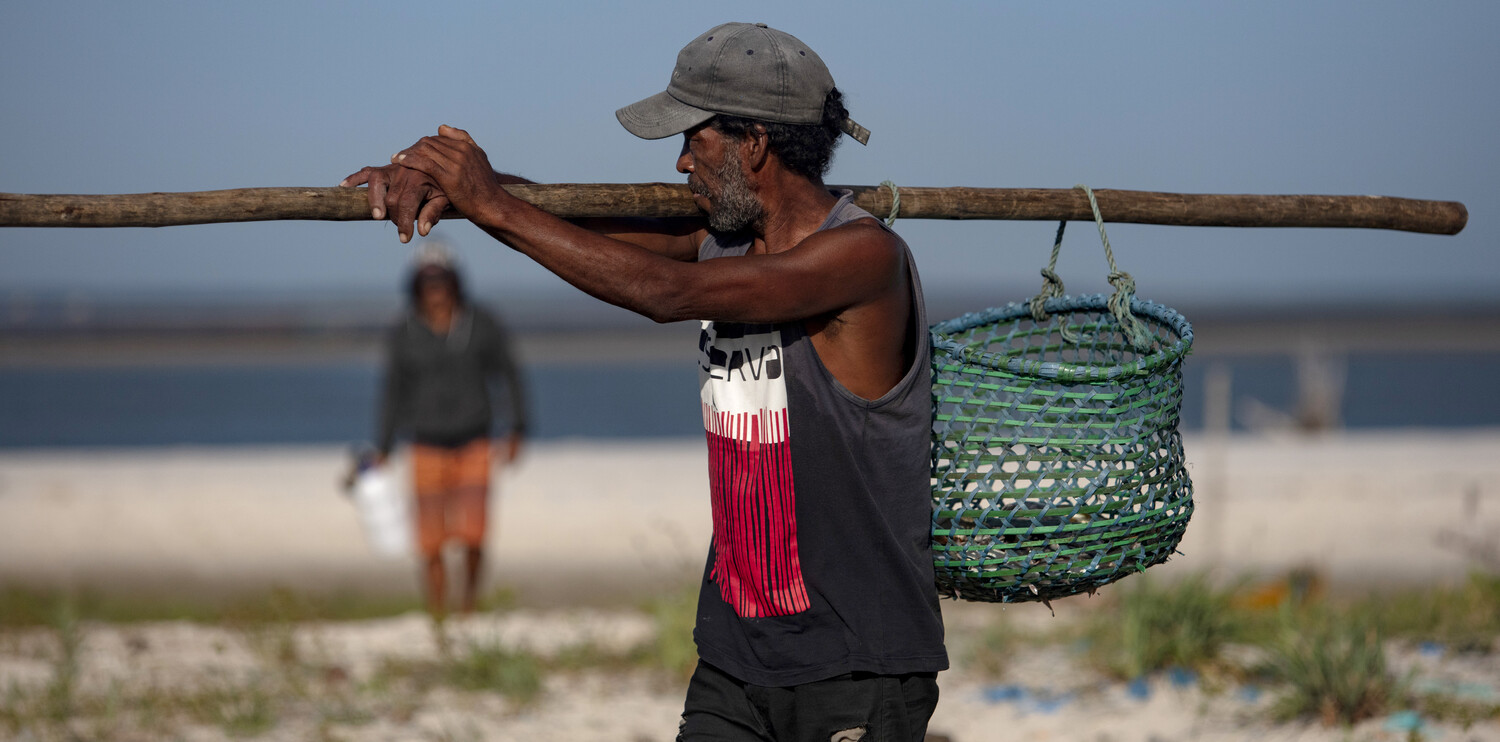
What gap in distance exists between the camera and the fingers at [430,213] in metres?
2.33

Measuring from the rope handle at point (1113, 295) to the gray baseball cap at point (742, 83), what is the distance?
0.89 m

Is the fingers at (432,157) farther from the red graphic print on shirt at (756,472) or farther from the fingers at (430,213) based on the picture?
the red graphic print on shirt at (756,472)

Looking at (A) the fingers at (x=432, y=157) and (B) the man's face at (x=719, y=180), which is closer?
(A) the fingers at (x=432, y=157)

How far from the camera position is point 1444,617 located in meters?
5.48

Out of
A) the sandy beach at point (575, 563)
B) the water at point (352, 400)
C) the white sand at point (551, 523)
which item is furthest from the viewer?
the water at point (352, 400)

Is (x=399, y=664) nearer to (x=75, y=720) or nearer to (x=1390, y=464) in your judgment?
(x=75, y=720)

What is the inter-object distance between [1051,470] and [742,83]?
1.05 m

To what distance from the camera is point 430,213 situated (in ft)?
7.66

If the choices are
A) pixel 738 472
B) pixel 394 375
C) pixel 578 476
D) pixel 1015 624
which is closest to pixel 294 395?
pixel 578 476

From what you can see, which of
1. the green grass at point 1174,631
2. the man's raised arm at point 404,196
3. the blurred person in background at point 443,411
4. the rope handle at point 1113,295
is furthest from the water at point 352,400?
the man's raised arm at point 404,196

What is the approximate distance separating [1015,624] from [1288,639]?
170 centimetres

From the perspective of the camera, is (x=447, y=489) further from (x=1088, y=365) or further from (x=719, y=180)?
(x=1088, y=365)

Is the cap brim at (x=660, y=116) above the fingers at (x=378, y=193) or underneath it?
above

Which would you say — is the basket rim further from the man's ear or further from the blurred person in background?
the blurred person in background
